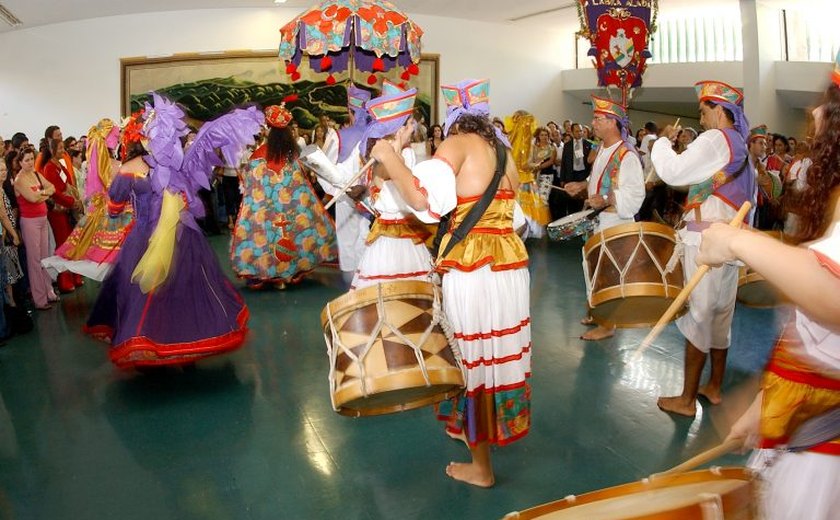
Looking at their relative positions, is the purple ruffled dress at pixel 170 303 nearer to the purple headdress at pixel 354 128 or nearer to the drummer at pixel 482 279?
the purple headdress at pixel 354 128

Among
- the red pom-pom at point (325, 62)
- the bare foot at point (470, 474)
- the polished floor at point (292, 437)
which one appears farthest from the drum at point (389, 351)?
the red pom-pom at point (325, 62)

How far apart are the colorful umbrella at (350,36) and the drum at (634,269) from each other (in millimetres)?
2861

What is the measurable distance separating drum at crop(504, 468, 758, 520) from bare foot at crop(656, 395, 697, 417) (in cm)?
242

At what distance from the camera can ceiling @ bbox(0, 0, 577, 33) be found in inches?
448

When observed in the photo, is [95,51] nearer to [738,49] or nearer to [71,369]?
[71,369]

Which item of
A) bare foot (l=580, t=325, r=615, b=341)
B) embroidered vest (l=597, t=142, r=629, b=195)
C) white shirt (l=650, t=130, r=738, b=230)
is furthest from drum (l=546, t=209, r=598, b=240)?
white shirt (l=650, t=130, r=738, b=230)

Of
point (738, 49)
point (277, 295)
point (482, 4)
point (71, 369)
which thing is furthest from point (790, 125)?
point (71, 369)

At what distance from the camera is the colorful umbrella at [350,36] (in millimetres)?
5672

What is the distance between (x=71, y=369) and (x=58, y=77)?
385 inches

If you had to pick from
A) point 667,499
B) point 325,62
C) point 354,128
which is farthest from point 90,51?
point 667,499

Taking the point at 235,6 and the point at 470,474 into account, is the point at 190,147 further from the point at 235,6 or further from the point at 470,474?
the point at 235,6

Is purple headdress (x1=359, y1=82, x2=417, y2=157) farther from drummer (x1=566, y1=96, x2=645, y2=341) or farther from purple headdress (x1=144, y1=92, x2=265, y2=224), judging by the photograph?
drummer (x1=566, y1=96, x2=645, y2=341)

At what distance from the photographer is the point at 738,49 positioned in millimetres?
13242

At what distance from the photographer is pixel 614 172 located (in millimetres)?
4609
